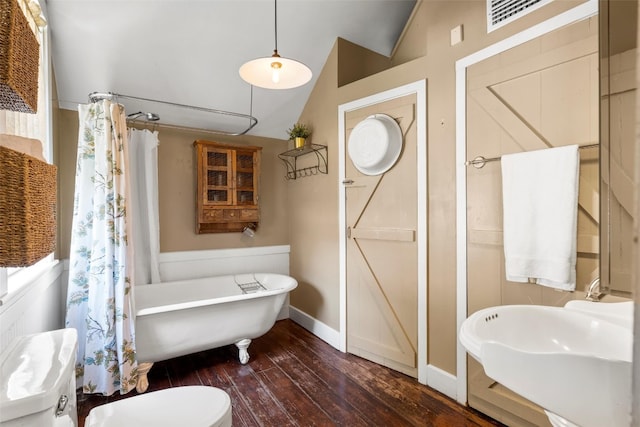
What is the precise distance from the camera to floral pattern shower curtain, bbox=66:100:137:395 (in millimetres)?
2010

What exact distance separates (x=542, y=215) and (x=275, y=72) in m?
1.60

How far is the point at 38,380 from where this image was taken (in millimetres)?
748

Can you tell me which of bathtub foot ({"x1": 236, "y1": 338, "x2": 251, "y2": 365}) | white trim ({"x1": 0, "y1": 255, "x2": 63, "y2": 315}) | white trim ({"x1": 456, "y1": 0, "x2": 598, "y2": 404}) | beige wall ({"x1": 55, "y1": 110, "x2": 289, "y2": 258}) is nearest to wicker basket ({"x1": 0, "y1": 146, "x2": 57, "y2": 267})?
white trim ({"x1": 0, "y1": 255, "x2": 63, "y2": 315})

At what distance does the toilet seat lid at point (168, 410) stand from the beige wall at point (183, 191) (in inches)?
74.4

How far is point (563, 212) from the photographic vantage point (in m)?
1.48

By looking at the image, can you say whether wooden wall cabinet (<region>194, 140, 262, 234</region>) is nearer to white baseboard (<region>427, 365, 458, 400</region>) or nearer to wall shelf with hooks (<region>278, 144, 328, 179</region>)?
wall shelf with hooks (<region>278, 144, 328, 179</region>)

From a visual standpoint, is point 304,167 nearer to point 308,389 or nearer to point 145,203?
point 145,203

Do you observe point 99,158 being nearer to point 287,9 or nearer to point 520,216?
point 287,9

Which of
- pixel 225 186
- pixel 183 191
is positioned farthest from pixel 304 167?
pixel 183 191

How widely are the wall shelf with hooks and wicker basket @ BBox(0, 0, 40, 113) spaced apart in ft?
7.37

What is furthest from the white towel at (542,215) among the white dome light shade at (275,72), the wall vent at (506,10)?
the white dome light shade at (275,72)

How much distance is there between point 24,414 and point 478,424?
6.75ft

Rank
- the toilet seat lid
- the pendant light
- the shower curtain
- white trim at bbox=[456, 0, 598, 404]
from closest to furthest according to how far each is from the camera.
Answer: the toilet seat lid → the pendant light → white trim at bbox=[456, 0, 598, 404] → the shower curtain

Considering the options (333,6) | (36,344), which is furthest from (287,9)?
(36,344)
